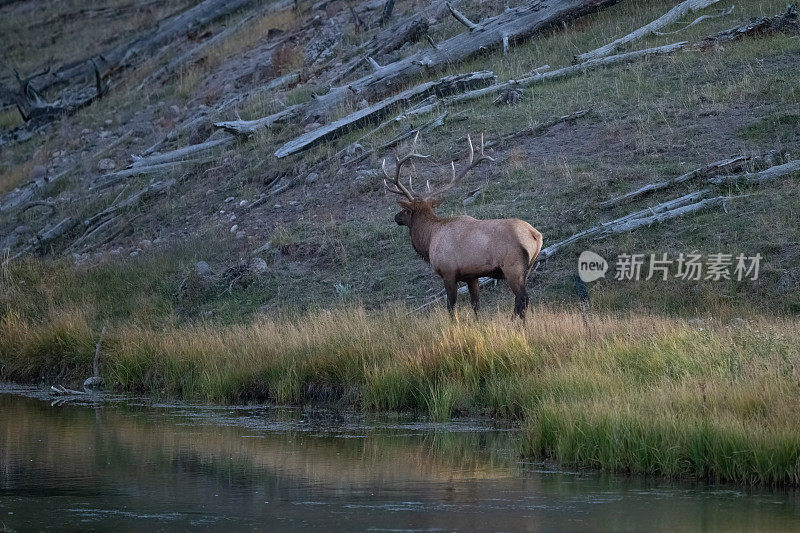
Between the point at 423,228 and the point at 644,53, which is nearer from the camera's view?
the point at 423,228

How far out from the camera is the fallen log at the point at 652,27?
2219 cm

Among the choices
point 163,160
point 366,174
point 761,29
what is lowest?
point 366,174

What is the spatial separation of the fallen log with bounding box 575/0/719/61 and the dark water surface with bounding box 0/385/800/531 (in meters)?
13.1

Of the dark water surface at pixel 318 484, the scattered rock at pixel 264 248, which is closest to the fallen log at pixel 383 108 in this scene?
the scattered rock at pixel 264 248

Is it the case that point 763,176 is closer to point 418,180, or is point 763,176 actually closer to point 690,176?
point 690,176

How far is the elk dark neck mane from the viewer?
1391 centimetres

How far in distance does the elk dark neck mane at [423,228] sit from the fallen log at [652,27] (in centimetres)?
923

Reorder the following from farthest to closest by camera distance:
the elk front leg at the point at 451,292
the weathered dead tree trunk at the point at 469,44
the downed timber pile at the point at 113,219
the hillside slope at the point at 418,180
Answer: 1. the weathered dead tree trunk at the point at 469,44
2. the downed timber pile at the point at 113,219
3. the hillside slope at the point at 418,180
4. the elk front leg at the point at 451,292

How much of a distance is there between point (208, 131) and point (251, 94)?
1.72 metres

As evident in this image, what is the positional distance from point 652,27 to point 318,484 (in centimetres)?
1715

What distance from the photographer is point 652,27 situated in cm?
2291

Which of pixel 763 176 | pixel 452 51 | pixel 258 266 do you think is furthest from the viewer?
pixel 452 51

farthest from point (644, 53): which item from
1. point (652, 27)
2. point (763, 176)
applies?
point (763, 176)

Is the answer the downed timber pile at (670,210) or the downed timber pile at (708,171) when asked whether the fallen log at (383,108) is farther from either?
the downed timber pile at (670,210)
